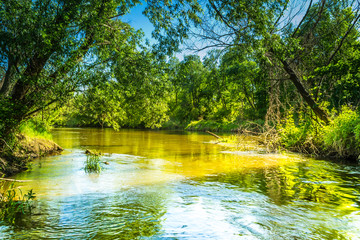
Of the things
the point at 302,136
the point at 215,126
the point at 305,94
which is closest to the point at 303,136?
the point at 302,136

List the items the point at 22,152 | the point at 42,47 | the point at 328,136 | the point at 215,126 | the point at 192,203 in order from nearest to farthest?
1. the point at 192,203
2. the point at 42,47
3. the point at 22,152
4. the point at 328,136
5. the point at 215,126

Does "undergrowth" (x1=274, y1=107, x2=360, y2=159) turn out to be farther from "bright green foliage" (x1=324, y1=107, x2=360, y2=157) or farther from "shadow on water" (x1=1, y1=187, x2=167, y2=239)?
"shadow on water" (x1=1, y1=187, x2=167, y2=239)

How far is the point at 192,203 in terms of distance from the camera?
642cm

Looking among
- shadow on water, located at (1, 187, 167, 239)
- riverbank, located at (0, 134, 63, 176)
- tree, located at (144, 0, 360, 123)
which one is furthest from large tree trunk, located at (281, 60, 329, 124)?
riverbank, located at (0, 134, 63, 176)

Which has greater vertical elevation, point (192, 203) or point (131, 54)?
point (131, 54)

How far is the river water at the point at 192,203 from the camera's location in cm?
477

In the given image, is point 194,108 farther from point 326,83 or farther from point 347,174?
point 347,174

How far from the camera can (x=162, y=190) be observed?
762cm

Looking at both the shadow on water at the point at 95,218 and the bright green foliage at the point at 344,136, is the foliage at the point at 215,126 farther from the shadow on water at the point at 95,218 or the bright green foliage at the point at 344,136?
the shadow on water at the point at 95,218

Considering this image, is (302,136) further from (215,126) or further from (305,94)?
(215,126)

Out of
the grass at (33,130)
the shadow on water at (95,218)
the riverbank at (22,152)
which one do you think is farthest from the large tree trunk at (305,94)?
the riverbank at (22,152)

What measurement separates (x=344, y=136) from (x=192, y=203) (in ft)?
29.5

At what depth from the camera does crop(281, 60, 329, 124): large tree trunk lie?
1331cm

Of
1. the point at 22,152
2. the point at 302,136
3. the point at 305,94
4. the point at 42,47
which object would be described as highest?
the point at 42,47
